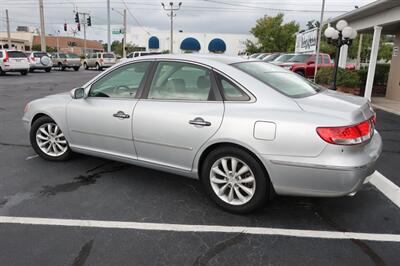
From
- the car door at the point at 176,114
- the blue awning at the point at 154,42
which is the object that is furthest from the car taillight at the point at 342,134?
the blue awning at the point at 154,42

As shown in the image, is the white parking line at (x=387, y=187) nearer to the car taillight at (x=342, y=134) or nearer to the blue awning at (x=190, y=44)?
the car taillight at (x=342, y=134)

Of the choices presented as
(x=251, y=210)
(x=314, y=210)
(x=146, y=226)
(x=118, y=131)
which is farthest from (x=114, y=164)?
(x=314, y=210)

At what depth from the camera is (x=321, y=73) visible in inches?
646

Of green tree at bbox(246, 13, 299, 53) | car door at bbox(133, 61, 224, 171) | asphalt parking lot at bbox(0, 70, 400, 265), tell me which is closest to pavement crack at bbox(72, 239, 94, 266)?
asphalt parking lot at bbox(0, 70, 400, 265)

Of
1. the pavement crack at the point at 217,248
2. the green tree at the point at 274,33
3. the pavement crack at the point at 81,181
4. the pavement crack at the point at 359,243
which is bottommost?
the pavement crack at the point at 81,181

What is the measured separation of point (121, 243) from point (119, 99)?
1843 mm

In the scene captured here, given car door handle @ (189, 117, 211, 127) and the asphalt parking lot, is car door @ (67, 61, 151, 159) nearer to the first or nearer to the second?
the asphalt parking lot

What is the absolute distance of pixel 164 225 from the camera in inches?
134

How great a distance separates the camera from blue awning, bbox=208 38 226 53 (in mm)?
51312

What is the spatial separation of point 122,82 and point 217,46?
160 feet

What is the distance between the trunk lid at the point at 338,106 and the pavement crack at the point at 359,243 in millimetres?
1030

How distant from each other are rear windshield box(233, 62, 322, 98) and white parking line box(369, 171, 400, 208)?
50.2 inches

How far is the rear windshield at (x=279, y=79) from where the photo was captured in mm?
3660

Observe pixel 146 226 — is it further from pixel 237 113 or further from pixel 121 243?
pixel 237 113
